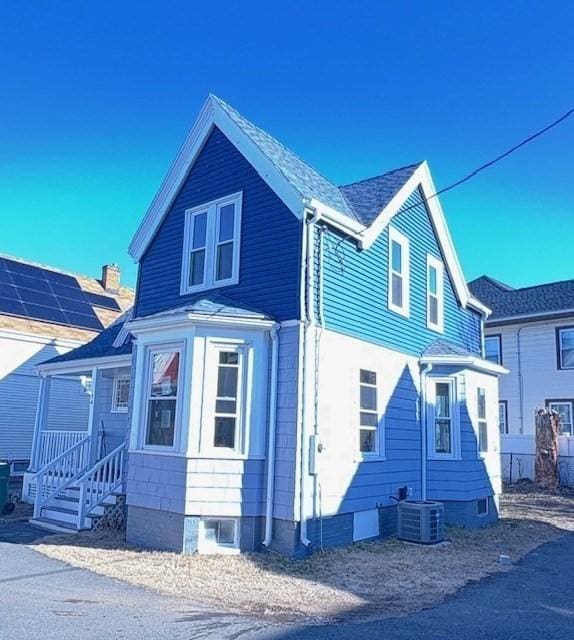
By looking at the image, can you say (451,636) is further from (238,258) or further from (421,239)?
(421,239)

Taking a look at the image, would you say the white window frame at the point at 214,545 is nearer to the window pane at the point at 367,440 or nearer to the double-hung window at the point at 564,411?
the window pane at the point at 367,440

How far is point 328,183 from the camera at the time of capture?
13.3 meters

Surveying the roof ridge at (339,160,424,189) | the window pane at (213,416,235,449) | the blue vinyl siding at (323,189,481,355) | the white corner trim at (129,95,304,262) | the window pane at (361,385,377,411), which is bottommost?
the window pane at (213,416,235,449)

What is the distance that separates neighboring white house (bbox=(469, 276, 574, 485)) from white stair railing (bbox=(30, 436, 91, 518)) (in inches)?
604

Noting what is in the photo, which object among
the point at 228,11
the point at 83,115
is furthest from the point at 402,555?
the point at 83,115

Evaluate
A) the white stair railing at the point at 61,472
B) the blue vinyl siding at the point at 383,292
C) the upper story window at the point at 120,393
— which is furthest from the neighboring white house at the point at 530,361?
the white stair railing at the point at 61,472

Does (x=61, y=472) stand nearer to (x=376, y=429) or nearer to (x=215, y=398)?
(x=215, y=398)

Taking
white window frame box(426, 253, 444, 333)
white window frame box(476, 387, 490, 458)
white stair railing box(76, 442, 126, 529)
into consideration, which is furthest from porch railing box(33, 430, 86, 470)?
white window frame box(476, 387, 490, 458)

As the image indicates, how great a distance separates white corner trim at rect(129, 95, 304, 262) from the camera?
1014 cm

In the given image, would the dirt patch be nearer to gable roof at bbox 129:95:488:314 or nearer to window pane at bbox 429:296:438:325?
window pane at bbox 429:296:438:325

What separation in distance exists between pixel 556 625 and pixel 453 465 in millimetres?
6445

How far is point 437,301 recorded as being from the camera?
14195 mm

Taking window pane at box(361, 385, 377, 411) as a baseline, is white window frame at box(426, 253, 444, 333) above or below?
above

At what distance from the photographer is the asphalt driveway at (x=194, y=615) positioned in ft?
17.9
